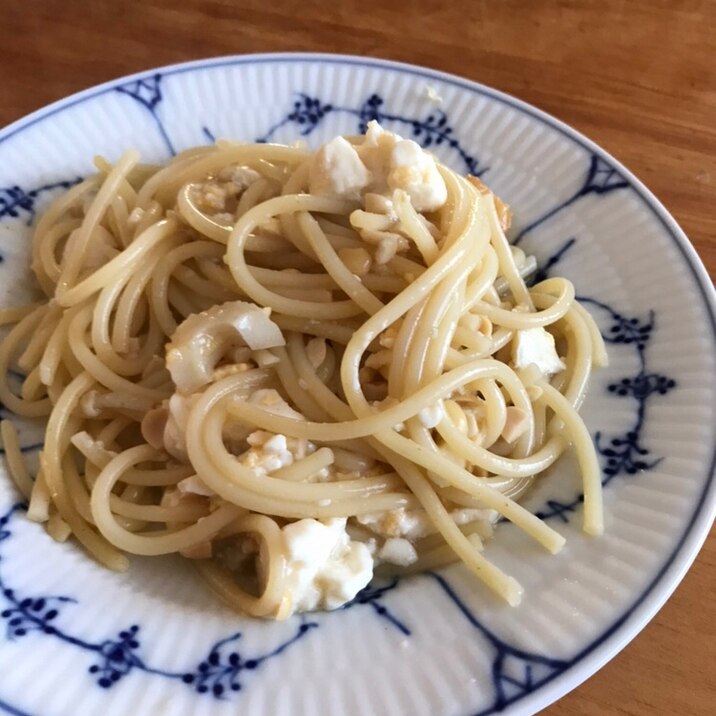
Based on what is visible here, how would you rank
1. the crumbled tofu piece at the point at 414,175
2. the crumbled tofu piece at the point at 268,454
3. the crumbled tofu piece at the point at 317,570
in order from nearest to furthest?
→ the crumbled tofu piece at the point at 317,570, the crumbled tofu piece at the point at 268,454, the crumbled tofu piece at the point at 414,175

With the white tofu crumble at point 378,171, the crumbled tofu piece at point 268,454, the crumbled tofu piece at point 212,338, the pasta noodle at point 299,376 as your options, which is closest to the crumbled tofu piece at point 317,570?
the pasta noodle at point 299,376

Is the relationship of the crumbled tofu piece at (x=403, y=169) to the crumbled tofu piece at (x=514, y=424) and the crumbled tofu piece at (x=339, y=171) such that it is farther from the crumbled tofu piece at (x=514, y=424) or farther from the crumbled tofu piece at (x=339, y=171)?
the crumbled tofu piece at (x=514, y=424)

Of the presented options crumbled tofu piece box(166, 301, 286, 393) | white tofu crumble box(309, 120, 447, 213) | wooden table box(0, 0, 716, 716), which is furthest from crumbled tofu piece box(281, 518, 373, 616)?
wooden table box(0, 0, 716, 716)

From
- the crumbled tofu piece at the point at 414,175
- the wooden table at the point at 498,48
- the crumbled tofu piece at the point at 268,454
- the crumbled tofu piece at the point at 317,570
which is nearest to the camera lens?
the crumbled tofu piece at the point at 317,570

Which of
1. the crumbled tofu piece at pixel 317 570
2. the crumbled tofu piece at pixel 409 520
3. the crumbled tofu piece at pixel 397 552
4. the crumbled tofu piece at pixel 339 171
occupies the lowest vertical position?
the crumbled tofu piece at pixel 317 570

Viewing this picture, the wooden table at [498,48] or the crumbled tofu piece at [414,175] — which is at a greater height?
the wooden table at [498,48]

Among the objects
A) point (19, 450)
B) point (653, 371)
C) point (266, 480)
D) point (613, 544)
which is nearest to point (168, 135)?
point (19, 450)

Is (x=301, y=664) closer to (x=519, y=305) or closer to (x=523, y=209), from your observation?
(x=519, y=305)

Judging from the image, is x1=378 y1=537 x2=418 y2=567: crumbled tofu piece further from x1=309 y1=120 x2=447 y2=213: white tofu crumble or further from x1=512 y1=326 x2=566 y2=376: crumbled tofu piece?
x1=309 y1=120 x2=447 y2=213: white tofu crumble
